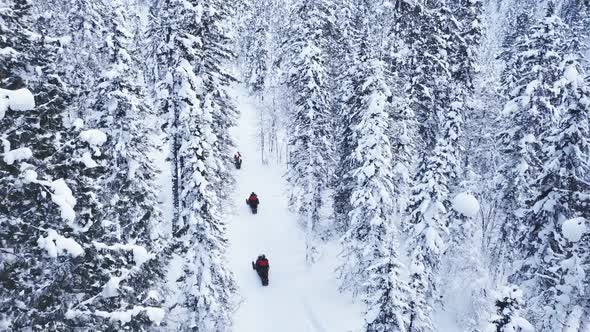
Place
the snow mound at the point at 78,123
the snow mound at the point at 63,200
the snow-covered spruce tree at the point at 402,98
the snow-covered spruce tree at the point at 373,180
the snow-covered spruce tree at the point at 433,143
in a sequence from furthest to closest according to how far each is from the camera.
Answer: the snow-covered spruce tree at the point at 402,98 → the snow-covered spruce tree at the point at 433,143 → the snow-covered spruce tree at the point at 373,180 → the snow mound at the point at 78,123 → the snow mound at the point at 63,200

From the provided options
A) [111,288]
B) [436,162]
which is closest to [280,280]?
[436,162]

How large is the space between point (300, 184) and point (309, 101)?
5.44 meters

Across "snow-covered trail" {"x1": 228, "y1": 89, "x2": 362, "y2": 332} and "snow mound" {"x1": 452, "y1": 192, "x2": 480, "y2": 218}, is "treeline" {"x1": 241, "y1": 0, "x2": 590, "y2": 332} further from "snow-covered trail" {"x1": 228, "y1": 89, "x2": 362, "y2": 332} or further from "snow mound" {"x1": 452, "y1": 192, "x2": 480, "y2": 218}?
"snow-covered trail" {"x1": 228, "y1": 89, "x2": 362, "y2": 332}

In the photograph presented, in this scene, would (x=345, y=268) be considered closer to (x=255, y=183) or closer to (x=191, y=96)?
(x=191, y=96)

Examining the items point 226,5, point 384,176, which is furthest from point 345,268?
point 226,5

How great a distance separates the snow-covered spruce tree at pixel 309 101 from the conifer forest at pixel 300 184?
0.46 feet

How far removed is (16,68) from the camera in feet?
27.9

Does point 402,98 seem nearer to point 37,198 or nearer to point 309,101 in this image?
point 309,101

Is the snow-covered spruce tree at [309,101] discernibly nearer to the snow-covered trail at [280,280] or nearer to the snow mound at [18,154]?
the snow-covered trail at [280,280]

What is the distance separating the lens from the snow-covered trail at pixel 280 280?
21.8 meters

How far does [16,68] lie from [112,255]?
462cm

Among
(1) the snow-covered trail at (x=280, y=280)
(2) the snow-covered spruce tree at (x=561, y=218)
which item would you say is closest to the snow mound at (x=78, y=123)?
(2) the snow-covered spruce tree at (x=561, y=218)

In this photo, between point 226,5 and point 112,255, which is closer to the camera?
point 112,255

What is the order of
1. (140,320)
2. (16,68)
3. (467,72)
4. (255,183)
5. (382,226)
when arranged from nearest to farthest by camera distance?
(16,68), (140,320), (382,226), (467,72), (255,183)
